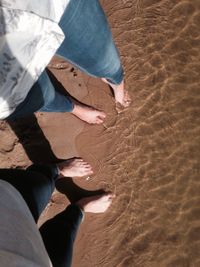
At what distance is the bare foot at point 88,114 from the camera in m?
2.58

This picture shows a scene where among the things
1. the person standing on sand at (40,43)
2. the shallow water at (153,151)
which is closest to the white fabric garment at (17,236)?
the person standing on sand at (40,43)

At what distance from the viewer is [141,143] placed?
2611mm

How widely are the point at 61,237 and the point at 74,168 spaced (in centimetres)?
67

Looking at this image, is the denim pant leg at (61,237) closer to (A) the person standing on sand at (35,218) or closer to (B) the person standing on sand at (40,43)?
(A) the person standing on sand at (35,218)

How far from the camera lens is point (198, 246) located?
2516 millimetres

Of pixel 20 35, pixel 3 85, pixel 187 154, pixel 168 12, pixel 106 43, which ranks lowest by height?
pixel 187 154

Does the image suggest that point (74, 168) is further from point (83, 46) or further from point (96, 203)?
point (83, 46)

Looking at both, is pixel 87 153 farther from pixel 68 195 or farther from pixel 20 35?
pixel 20 35

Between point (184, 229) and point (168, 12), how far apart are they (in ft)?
4.11

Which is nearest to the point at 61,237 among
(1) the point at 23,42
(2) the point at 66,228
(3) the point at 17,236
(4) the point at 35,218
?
(2) the point at 66,228

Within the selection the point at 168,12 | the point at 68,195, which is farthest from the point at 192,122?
the point at 68,195

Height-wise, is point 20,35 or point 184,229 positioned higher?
point 20,35

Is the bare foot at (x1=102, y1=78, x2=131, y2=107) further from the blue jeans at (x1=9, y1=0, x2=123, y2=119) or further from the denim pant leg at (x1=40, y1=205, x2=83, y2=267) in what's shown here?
the denim pant leg at (x1=40, y1=205, x2=83, y2=267)

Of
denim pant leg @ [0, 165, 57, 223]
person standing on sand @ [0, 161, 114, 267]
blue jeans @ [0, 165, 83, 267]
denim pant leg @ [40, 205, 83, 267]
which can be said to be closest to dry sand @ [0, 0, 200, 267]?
person standing on sand @ [0, 161, 114, 267]
